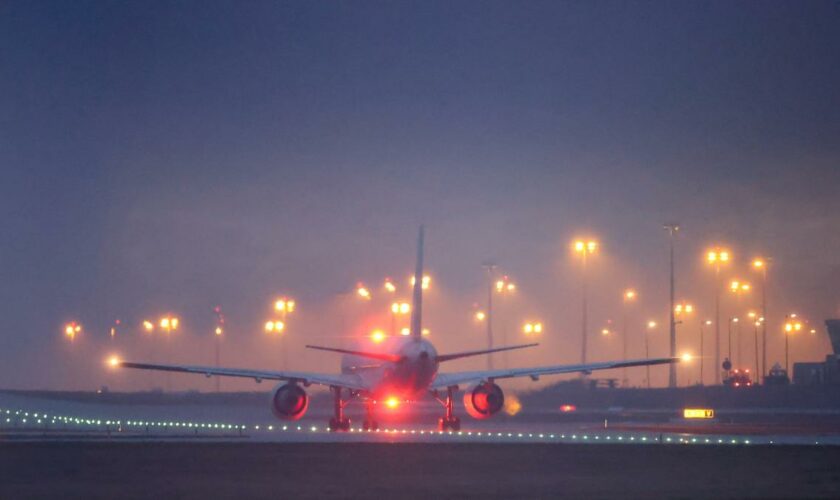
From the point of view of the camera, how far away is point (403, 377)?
5016 centimetres

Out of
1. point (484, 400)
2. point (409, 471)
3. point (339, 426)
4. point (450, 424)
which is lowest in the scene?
point (409, 471)

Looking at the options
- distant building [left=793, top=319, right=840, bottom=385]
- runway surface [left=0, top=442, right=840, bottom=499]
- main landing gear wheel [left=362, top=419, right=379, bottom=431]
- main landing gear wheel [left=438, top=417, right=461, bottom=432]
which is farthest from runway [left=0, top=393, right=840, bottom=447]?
distant building [left=793, top=319, right=840, bottom=385]

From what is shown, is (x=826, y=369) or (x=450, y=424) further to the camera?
(x=826, y=369)

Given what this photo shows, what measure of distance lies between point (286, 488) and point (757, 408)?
2807 inches

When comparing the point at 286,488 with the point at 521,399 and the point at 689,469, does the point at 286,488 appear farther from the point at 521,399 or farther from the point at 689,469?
the point at 521,399

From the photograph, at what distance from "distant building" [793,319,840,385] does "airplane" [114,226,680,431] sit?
181 ft

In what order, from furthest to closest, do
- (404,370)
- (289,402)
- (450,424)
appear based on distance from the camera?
(450,424)
(289,402)
(404,370)

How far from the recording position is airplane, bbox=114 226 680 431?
4978 centimetres

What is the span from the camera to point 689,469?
28.3m

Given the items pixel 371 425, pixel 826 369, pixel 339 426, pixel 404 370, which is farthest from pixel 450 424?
pixel 826 369

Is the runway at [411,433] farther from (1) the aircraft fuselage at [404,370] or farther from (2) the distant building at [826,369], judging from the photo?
(2) the distant building at [826,369]

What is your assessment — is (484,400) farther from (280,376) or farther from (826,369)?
(826,369)

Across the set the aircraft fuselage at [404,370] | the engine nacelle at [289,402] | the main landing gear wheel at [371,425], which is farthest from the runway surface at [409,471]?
the main landing gear wheel at [371,425]

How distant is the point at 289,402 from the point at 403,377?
17.6ft
